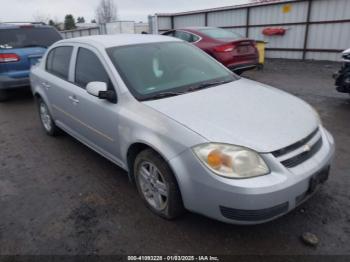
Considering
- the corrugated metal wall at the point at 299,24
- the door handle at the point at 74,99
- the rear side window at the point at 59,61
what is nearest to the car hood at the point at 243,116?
the door handle at the point at 74,99

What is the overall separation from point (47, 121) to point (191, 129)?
3486 millimetres

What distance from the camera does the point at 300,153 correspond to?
2359 millimetres

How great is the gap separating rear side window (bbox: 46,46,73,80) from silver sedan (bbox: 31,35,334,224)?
0.22 ft

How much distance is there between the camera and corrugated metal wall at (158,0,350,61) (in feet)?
37.4

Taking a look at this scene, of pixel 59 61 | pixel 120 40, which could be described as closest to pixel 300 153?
pixel 120 40

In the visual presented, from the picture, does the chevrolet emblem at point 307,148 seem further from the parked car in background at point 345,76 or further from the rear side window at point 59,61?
the parked car in background at point 345,76

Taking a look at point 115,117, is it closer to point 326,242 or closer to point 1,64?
point 326,242

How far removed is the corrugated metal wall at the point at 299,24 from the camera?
449 inches

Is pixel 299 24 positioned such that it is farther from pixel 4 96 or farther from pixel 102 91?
pixel 102 91

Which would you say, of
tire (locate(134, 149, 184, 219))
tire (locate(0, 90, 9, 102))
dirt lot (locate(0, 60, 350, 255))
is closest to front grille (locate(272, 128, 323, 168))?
dirt lot (locate(0, 60, 350, 255))

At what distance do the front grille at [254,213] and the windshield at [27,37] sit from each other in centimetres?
674

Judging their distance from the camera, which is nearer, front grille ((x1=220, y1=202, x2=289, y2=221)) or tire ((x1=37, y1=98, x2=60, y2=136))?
front grille ((x1=220, y1=202, x2=289, y2=221))

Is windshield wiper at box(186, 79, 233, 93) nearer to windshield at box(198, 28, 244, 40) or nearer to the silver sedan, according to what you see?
the silver sedan

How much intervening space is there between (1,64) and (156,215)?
19.3ft
